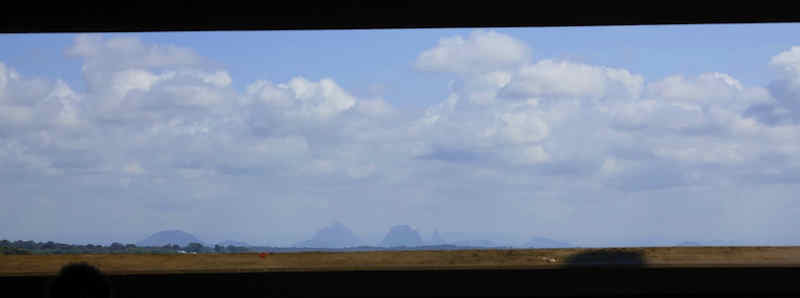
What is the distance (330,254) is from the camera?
641 cm

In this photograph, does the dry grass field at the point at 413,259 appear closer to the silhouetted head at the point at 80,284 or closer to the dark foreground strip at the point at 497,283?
the dark foreground strip at the point at 497,283

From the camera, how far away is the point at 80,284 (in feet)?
6.73

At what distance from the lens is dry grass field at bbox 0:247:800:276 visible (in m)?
6.10

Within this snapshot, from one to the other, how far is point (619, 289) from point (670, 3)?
2.09m

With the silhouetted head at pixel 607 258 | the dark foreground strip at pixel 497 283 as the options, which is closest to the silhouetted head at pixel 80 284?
the dark foreground strip at pixel 497 283

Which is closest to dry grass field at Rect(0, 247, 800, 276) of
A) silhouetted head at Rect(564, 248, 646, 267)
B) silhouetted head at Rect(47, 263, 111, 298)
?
silhouetted head at Rect(564, 248, 646, 267)

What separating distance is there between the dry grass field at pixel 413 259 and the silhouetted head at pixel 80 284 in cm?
404

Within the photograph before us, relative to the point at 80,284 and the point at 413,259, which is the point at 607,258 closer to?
the point at 413,259

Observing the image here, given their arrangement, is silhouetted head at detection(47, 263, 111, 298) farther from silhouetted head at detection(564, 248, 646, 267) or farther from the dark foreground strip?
silhouetted head at detection(564, 248, 646, 267)

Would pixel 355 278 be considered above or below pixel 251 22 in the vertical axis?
below

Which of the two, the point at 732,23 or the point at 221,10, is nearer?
the point at 221,10

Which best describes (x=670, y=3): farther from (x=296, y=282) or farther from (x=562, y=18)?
(x=296, y=282)

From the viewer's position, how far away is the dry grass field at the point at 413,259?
6098mm

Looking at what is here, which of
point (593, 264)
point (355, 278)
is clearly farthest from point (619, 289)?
point (355, 278)
